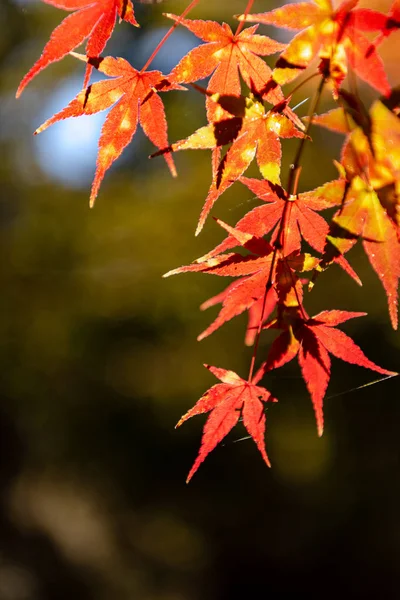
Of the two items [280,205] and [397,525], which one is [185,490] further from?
[280,205]

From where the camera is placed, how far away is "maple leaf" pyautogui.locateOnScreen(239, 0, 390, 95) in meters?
0.58

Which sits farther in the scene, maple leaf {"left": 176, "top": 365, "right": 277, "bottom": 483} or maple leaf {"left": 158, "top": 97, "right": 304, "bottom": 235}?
maple leaf {"left": 176, "top": 365, "right": 277, "bottom": 483}

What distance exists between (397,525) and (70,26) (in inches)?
210

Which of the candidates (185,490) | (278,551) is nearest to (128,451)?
(185,490)

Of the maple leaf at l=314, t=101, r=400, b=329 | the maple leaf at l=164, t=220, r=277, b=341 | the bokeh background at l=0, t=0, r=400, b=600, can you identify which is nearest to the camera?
the maple leaf at l=314, t=101, r=400, b=329

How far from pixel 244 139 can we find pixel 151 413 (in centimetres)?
492

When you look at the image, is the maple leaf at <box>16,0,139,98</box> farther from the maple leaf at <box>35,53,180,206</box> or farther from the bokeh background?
the bokeh background

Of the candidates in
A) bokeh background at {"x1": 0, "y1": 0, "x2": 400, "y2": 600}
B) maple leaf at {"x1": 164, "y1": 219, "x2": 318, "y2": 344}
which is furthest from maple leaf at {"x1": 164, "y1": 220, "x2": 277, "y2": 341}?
bokeh background at {"x1": 0, "y1": 0, "x2": 400, "y2": 600}

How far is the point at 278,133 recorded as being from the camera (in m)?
0.66

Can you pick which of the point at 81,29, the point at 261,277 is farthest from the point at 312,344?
the point at 81,29

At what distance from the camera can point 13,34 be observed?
253 inches

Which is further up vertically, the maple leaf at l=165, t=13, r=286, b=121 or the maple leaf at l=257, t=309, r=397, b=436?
the maple leaf at l=165, t=13, r=286, b=121

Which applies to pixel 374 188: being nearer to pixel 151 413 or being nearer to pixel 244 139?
pixel 244 139

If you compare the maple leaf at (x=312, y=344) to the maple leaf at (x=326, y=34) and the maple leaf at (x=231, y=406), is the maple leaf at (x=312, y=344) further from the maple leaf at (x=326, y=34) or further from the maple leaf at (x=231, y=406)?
the maple leaf at (x=326, y=34)
